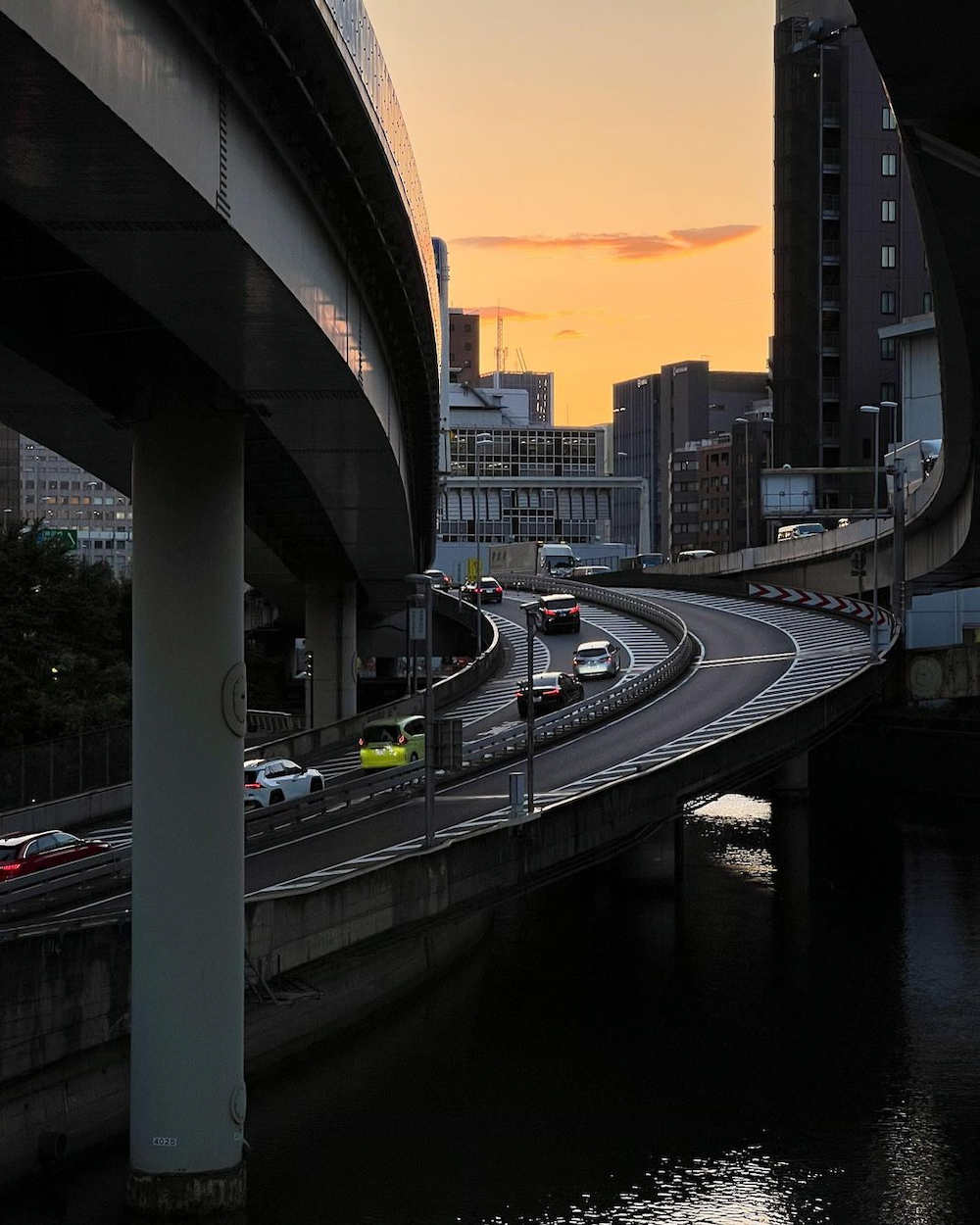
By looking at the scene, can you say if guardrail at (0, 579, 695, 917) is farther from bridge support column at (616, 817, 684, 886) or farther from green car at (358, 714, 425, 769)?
bridge support column at (616, 817, 684, 886)

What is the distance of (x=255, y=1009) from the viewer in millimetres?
27656

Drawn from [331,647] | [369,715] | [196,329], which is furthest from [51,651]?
[196,329]

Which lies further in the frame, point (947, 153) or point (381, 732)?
point (381, 732)

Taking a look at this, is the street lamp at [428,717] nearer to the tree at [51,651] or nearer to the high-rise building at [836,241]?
the tree at [51,651]

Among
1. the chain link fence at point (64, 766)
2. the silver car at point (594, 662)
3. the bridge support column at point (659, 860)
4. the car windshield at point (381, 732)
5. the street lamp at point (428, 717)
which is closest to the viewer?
the street lamp at point (428, 717)

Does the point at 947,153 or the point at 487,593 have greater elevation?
the point at 947,153

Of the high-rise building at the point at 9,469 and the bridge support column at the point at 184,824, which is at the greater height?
the high-rise building at the point at 9,469

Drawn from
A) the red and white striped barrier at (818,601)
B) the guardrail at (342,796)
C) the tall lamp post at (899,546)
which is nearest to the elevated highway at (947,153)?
the guardrail at (342,796)

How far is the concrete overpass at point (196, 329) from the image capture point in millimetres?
12086

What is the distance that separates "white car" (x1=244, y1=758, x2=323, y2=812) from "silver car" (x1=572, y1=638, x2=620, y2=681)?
2213 centimetres

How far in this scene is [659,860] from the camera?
49000mm

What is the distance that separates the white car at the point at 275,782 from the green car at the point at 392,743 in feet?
16.6

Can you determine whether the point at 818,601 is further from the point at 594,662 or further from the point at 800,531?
the point at 800,531

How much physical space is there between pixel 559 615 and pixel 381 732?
32.2 meters
